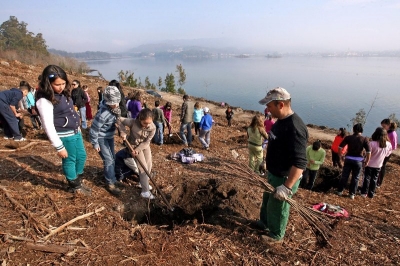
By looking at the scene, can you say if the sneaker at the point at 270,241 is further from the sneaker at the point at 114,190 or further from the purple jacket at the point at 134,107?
the purple jacket at the point at 134,107

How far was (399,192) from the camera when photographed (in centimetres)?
632

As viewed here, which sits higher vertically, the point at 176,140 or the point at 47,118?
the point at 47,118

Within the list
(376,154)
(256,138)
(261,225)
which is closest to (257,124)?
(256,138)

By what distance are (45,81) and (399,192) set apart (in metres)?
8.03

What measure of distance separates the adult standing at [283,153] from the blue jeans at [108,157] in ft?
8.24

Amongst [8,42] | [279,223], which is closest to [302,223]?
[279,223]

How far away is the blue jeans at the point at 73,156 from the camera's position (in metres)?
3.44

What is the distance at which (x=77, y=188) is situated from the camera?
3846mm

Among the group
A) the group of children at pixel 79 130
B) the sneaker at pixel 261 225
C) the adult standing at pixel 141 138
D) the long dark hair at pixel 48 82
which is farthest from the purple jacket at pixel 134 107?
the sneaker at pixel 261 225

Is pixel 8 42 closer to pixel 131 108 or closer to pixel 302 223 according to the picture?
pixel 131 108

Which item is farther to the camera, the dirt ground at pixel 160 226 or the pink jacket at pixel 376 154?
the pink jacket at pixel 376 154

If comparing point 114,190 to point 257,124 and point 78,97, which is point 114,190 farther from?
point 78,97

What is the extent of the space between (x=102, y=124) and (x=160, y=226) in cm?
173

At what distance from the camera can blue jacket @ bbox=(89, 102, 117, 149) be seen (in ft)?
12.2
